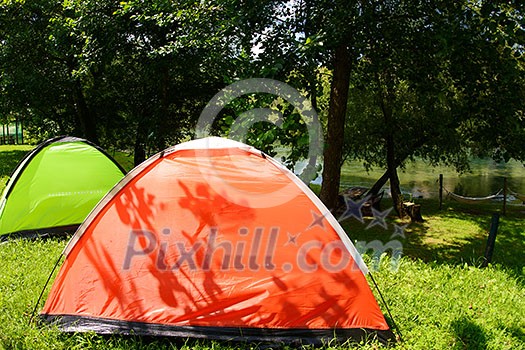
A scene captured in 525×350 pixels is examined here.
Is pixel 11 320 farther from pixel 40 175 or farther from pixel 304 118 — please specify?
pixel 304 118

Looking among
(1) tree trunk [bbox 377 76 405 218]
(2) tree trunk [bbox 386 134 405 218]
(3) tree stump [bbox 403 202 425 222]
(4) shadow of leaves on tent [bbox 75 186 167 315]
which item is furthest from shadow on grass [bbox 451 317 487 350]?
(1) tree trunk [bbox 377 76 405 218]

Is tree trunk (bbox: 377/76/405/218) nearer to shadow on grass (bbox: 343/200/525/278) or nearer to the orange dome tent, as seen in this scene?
shadow on grass (bbox: 343/200/525/278)

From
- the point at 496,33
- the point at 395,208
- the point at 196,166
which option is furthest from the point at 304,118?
the point at 395,208

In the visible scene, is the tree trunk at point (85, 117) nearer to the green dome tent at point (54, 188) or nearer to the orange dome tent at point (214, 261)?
the green dome tent at point (54, 188)

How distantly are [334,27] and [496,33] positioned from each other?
214 centimetres

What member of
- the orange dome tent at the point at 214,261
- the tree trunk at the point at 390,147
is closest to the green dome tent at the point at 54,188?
the orange dome tent at the point at 214,261

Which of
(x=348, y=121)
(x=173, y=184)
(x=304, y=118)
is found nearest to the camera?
(x=173, y=184)

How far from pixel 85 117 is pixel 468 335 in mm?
14088

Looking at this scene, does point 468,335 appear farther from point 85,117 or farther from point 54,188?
point 85,117

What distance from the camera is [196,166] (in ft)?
11.9

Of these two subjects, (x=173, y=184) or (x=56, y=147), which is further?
(x=56, y=147)

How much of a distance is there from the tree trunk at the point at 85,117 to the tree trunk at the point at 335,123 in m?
9.55

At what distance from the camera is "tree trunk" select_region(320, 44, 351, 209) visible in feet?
24.3

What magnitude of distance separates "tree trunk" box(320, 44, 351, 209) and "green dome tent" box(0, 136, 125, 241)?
3874mm
